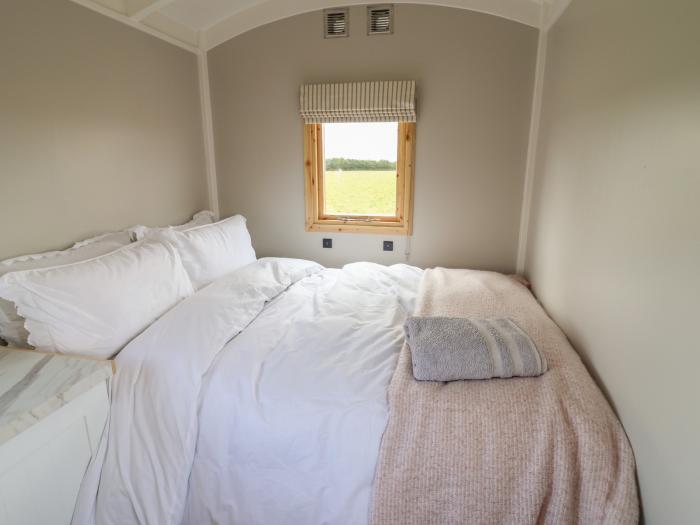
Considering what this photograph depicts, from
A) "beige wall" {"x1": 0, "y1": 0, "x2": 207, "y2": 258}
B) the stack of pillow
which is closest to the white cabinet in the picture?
the stack of pillow

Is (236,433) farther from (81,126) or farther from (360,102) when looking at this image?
(360,102)

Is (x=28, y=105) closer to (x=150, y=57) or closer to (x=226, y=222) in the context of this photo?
(x=150, y=57)

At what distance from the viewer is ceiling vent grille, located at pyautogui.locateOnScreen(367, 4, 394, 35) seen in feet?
8.74

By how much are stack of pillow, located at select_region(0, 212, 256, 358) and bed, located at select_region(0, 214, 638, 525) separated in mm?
83

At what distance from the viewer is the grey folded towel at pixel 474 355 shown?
55.2 inches

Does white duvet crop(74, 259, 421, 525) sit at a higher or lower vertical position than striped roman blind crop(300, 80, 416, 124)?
lower

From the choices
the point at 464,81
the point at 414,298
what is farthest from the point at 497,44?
the point at 414,298

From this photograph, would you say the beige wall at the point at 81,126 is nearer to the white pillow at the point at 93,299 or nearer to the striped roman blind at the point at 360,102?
the white pillow at the point at 93,299

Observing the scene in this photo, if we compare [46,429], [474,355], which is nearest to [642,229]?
[474,355]

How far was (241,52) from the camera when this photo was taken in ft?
9.60

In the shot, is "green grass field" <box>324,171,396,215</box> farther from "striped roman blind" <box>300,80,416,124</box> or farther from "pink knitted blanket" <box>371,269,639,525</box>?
"pink knitted blanket" <box>371,269,639,525</box>

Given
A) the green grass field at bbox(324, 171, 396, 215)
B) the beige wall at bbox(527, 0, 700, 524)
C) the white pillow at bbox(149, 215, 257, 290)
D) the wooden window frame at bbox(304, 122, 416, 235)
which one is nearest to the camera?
the beige wall at bbox(527, 0, 700, 524)

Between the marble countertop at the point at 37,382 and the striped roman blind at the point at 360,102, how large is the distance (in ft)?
7.00

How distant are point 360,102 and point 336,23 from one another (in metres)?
0.59
